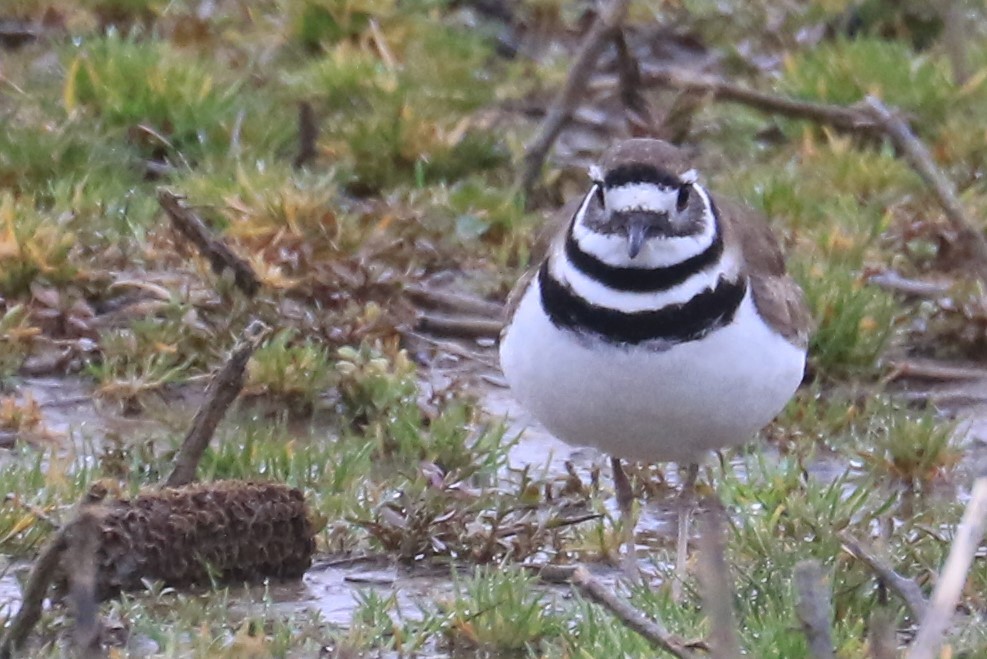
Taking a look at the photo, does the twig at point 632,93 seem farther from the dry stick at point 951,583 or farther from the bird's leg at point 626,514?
the dry stick at point 951,583

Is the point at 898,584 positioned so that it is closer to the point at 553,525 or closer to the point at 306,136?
the point at 553,525

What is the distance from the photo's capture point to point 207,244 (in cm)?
560

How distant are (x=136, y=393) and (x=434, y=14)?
10.5 feet

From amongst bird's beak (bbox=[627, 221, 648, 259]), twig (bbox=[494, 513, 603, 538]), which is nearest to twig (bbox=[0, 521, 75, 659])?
twig (bbox=[494, 513, 603, 538])

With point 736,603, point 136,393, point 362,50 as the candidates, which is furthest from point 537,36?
point 736,603

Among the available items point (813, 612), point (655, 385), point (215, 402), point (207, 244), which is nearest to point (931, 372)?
point (655, 385)

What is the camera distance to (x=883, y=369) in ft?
19.4

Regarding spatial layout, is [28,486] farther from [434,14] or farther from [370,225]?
[434,14]

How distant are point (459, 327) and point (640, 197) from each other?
→ 2093 mm

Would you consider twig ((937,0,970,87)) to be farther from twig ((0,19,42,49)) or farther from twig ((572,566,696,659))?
twig ((572,566,696,659))

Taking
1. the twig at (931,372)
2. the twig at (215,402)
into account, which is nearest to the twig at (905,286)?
the twig at (931,372)

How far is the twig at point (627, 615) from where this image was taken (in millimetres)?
3086

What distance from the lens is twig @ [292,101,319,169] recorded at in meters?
7.01

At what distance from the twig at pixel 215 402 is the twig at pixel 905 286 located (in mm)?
2719
